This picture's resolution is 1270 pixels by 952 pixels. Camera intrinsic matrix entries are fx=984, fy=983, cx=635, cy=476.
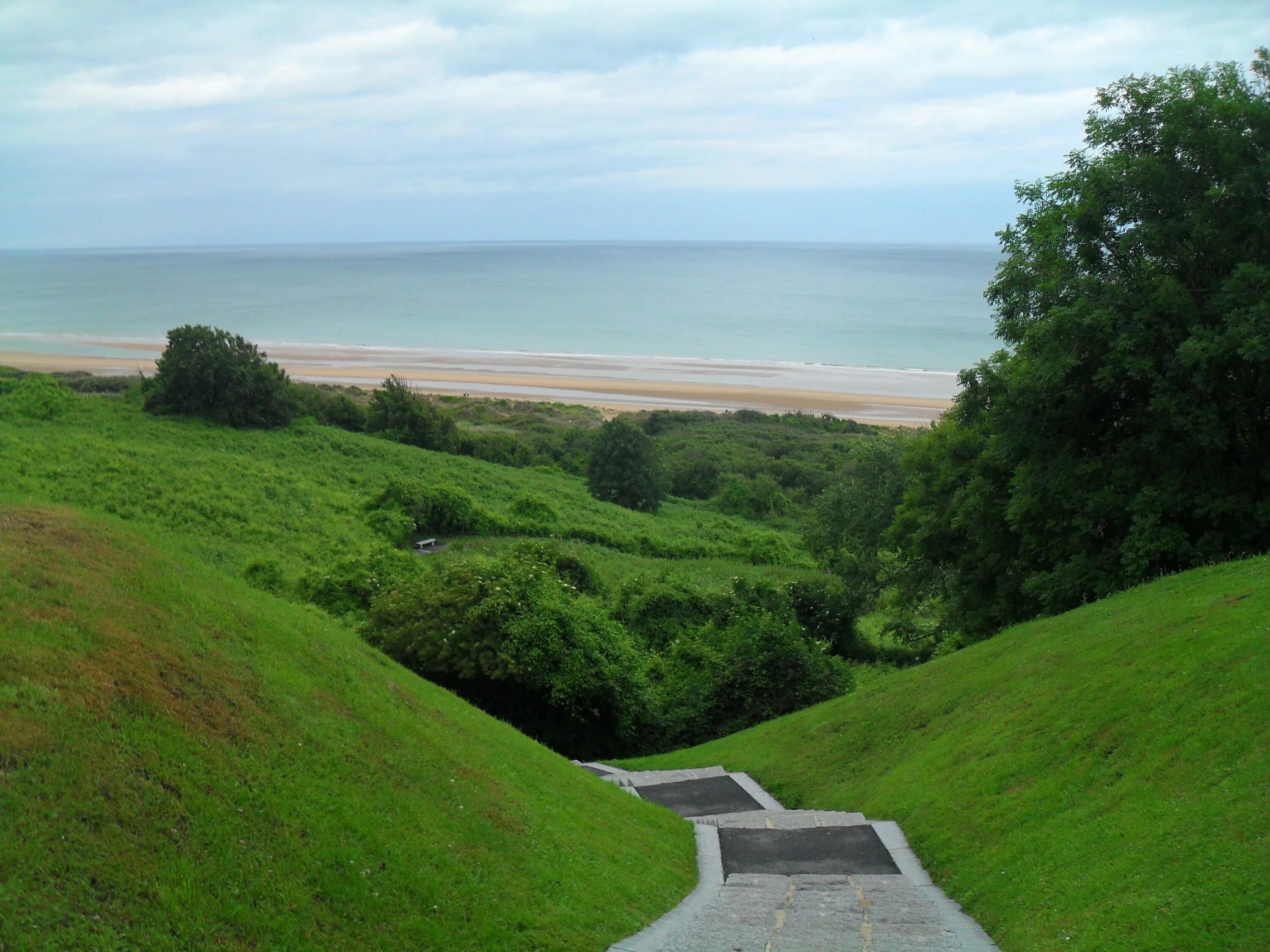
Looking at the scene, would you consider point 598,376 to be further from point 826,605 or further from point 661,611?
point 661,611

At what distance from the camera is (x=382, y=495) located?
44.8 m

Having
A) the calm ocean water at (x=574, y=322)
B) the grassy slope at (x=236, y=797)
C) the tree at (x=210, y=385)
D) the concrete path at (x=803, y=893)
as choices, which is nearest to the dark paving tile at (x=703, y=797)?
the concrete path at (x=803, y=893)

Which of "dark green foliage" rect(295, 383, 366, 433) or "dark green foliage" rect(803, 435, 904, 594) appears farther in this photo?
"dark green foliage" rect(295, 383, 366, 433)

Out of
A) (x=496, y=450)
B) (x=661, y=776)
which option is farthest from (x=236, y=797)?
(x=496, y=450)

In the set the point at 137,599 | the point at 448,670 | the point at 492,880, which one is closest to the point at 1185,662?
the point at 492,880

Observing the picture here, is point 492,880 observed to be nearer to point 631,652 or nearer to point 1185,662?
point 1185,662

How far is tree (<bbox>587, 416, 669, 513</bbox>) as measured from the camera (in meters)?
58.9

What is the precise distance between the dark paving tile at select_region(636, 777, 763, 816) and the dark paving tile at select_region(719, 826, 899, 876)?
83.4 inches

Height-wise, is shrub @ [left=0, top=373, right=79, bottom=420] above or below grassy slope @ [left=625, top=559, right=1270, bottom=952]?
above

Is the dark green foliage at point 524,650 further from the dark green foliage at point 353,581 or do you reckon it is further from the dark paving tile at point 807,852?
the dark paving tile at point 807,852

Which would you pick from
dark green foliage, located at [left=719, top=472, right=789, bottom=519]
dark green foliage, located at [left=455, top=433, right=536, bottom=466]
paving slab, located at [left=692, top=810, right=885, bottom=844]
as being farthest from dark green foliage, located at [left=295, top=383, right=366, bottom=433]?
paving slab, located at [left=692, top=810, right=885, bottom=844]

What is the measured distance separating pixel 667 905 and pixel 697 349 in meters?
111

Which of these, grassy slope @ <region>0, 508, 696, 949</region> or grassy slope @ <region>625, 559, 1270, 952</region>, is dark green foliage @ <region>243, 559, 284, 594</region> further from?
grassy slope @ <region>0, 508, 696, 949</region>

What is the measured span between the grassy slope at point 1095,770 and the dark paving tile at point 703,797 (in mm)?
790
